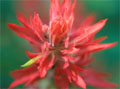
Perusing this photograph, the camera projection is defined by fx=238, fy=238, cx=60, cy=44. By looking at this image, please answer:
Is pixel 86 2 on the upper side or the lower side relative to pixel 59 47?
upper

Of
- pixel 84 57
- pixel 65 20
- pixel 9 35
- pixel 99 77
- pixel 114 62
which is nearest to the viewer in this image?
pixel 65 20

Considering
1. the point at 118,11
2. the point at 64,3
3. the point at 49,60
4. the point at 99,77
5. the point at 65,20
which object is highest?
the point at 118,11

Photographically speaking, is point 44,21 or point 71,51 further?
point 44,21

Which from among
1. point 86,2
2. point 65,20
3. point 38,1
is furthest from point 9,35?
point 65,20

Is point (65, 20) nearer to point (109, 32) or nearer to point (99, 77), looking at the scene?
point (99, 77)

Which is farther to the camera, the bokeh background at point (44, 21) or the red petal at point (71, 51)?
the bokeh background at point (44, 21)

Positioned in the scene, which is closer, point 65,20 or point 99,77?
point 65,20

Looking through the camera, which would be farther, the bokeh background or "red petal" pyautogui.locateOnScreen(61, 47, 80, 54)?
the bokeh background

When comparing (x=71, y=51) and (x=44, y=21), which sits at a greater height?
(x=44, y=21)
